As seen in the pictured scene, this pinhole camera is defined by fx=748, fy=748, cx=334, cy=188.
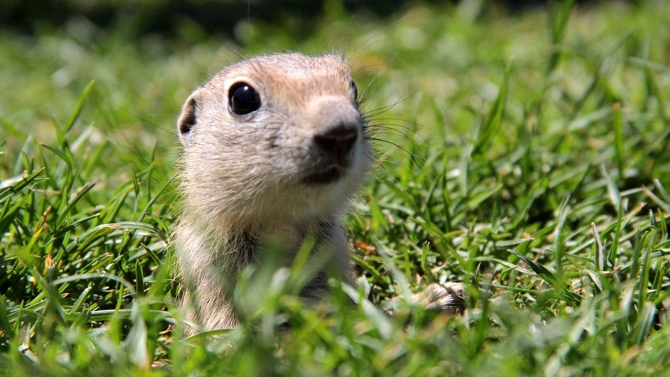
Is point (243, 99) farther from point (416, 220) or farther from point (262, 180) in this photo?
point (416, 220)

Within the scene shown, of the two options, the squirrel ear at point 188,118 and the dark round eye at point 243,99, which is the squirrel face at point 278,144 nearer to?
the dark round eye at point 243,99

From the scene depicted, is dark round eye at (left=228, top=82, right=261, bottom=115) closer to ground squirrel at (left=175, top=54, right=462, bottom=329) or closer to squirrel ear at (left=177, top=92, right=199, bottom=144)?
ground squirrel at (left=175, top=54, right=462, bottom=329)

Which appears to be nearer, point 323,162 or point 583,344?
point 583,344

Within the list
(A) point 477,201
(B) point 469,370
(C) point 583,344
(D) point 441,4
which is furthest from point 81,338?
(D) point 441,4

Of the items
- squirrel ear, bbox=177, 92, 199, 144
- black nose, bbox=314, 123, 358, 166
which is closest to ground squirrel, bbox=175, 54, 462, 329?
black nose, bbox=314, 123, 358, 166

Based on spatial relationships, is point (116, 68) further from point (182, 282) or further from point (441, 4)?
point (182, 282)

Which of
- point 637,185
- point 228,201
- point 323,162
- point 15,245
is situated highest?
point 323,162

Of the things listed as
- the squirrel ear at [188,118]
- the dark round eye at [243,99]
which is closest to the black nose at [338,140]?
the dark round eye at [243,99]
